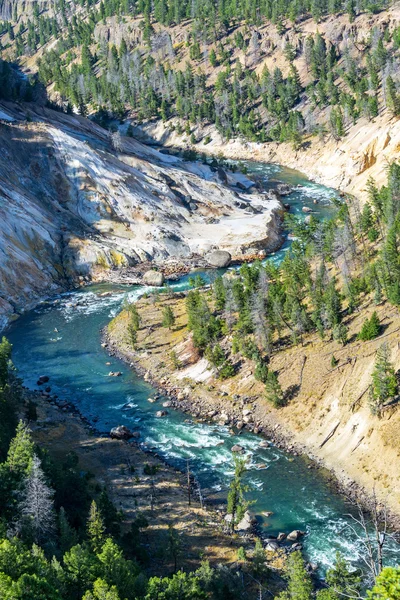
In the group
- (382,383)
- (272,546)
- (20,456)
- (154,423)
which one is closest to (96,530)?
(20,456)

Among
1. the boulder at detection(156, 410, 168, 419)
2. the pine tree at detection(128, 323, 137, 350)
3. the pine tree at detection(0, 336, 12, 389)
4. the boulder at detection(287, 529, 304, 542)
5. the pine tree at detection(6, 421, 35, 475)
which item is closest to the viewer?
the pine tree at detection(6, 421, 35, 475)

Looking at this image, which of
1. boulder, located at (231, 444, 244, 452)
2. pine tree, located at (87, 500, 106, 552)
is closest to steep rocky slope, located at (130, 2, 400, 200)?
boulder, located at (231, 444, 244, 452)

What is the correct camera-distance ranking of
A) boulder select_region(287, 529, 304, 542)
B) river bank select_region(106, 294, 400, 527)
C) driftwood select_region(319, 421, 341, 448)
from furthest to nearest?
1. driftwood select_region(319, 421, 341, 448)
2. river bank select_region(106, 294, 400, 527)
3. boulder select_region(287, 529, 304, 542)

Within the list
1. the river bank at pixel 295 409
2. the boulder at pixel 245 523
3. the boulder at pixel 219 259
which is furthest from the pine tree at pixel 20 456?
the boulder at pixel 219 259

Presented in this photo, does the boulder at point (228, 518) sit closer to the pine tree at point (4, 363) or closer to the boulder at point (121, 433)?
the boulder at point (121, 433)

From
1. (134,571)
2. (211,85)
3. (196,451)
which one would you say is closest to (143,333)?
(196,451)

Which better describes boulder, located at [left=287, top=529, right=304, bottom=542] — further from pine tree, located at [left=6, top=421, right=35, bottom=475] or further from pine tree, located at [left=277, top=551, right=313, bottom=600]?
pine tree, located at [left=6, top=421, right=35, bottom=475]

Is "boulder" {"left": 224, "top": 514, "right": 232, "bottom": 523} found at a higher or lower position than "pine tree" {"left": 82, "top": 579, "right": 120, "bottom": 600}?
lower
